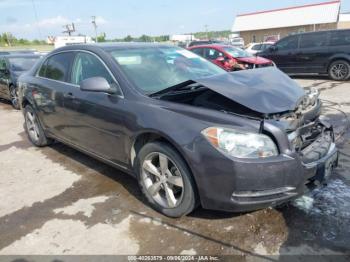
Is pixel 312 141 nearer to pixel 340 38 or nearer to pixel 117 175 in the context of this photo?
pixel 117 175

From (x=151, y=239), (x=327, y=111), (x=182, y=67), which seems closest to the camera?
(x=151, y=239)

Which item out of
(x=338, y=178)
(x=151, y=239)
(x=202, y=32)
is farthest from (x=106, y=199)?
(x=202, y=32)

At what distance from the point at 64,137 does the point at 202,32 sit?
A: 288 ft

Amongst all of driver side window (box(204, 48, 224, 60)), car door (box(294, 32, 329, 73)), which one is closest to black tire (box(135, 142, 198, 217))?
driver side window (box(204, 48, 224, 60))

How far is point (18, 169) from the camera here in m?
4.71

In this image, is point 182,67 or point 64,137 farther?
point 64,137

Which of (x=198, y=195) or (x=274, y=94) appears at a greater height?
(x=274, y=94)

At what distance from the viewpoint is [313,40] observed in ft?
38.1

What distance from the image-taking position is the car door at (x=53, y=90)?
14.4ft

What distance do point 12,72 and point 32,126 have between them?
4468mm

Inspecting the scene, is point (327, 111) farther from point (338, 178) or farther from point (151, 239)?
point (151, 239)

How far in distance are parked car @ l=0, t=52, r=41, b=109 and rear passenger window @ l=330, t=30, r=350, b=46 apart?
964 cm

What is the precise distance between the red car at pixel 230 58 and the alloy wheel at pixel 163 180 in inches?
326

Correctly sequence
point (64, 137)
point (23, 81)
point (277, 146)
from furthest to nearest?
1. point (23, 81)
2. point (64, 137)
3. point (277, 146)
